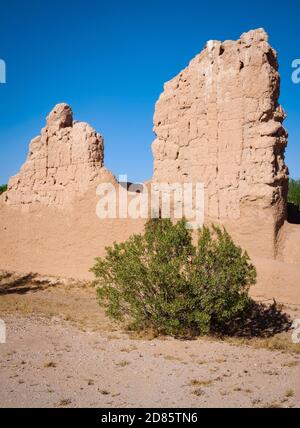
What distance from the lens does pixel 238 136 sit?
1181 cm

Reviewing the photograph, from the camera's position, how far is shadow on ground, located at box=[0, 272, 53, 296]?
1439cm

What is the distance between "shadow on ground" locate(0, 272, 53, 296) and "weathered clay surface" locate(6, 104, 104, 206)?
9.62ft

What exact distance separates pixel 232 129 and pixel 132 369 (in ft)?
24.9

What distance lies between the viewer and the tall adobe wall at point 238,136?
1148 cm

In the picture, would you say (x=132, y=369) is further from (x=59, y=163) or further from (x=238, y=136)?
(x=59, y=163)

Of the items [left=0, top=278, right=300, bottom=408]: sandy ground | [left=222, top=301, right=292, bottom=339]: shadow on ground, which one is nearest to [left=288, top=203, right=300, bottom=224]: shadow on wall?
[left=222, top=301, right=292, bottom=339]: shadow on ground

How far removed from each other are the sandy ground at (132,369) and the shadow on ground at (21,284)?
4.09 metres

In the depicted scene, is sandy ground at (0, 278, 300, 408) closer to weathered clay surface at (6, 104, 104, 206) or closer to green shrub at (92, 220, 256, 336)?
green shrub at (92, 220, 256, 336)

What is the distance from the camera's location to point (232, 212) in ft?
39.1

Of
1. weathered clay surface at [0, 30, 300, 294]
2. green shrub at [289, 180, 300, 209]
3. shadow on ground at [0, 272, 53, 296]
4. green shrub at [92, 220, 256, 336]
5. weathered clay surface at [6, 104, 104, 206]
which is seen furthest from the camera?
green shrub at [289, 180, 300, 209]

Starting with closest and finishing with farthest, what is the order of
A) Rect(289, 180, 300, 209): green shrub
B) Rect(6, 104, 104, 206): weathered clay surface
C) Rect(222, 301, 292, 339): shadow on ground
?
1. Rect(222, 301, 292, 339): shadow on ground
2. Rect(6, 104, 104, 206): weathered clay surface
3. Rect(289, 180, 300, 209): green shrub

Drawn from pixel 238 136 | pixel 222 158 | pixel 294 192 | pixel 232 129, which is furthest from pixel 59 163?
pixel 294 192
